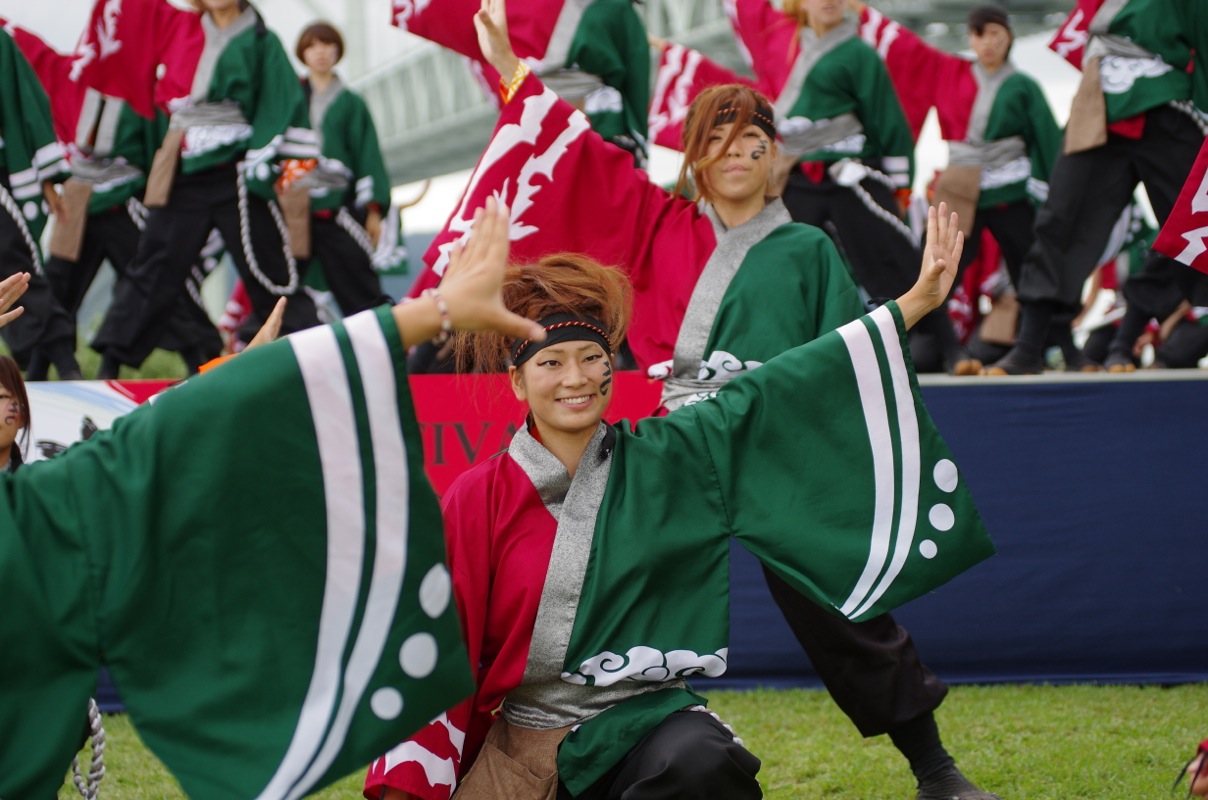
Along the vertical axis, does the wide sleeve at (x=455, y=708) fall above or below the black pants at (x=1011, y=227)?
above

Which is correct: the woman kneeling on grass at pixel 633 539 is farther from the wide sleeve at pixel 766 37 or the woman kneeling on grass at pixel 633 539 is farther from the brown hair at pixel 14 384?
the wide sleeve at pixel 766 37

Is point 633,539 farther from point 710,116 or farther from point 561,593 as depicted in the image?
point 710,116

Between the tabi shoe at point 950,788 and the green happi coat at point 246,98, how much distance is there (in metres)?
3.10

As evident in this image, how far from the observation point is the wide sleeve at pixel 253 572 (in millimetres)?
1686

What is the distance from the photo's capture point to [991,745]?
3160 mm

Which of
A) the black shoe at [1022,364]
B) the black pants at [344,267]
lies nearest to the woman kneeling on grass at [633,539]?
the black shoe at [1022,364]

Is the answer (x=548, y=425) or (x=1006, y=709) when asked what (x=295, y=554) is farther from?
(x=1006, y=709)

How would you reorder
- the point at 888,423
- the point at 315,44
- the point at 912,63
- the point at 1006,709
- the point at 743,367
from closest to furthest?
the point at 888,423
the point at 743,367
the point at 1006,709
the point at 912,63
the point at 315,44

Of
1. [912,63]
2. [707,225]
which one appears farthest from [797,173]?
[707,225]

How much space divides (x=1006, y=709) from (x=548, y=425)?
6.27ft

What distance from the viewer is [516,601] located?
203 centimetres

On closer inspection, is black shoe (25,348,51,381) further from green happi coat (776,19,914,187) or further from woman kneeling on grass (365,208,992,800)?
woman kneeling on grass (365,208,992,800)

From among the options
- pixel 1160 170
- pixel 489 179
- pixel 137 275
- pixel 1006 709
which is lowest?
pixel 1006 709

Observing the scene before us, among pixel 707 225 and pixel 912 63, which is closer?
pixel 707 225
